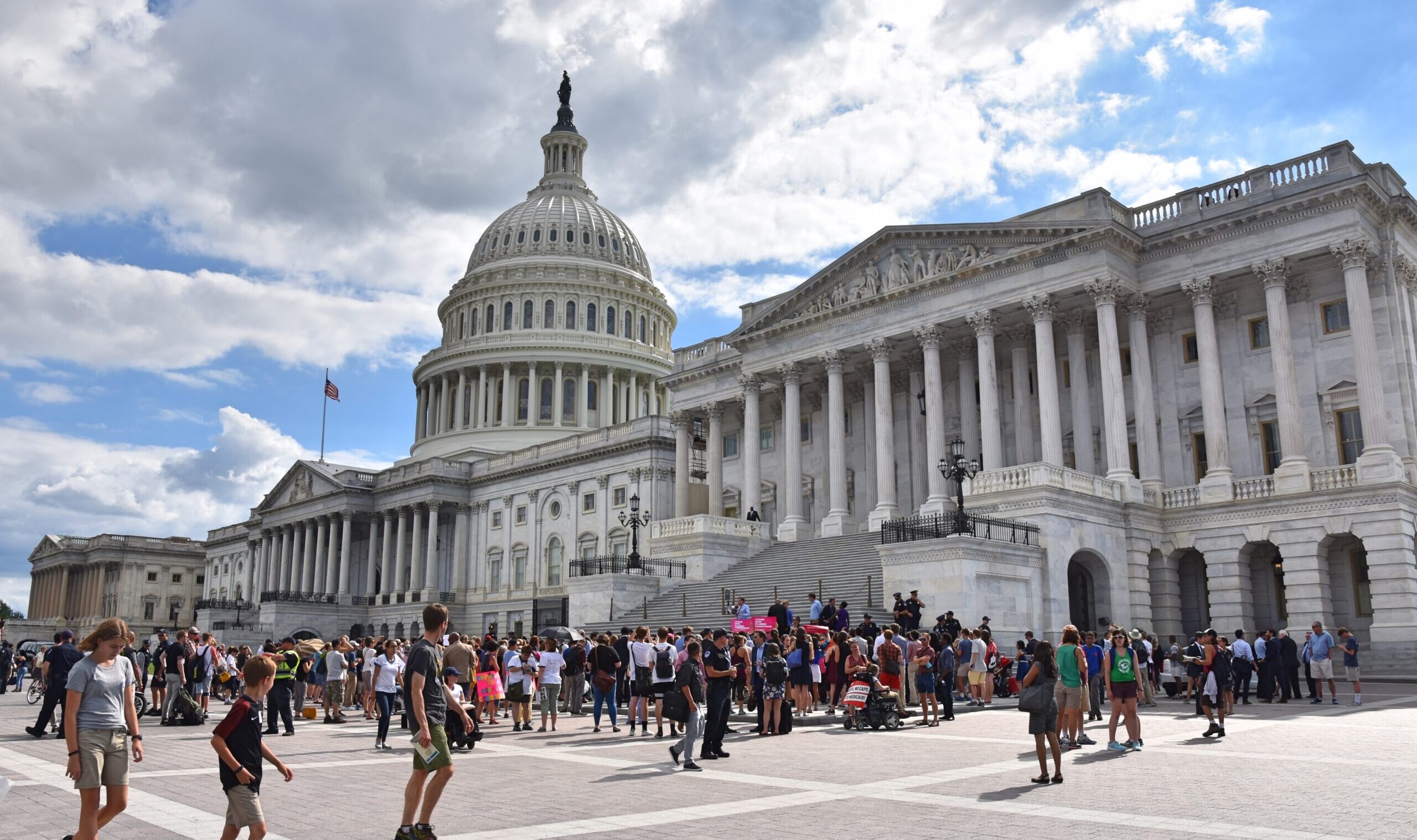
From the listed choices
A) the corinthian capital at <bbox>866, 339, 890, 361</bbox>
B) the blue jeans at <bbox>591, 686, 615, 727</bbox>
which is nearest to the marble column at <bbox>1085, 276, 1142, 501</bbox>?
the corinthian capital at <bbox>866, 339, 890, 361</bbox>

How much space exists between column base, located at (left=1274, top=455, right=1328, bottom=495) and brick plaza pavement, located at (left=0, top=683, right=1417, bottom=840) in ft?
58.8

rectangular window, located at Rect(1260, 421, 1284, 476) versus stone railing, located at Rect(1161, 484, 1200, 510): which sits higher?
rectangular window, located at Rect(1260, 421, 1284, 476)

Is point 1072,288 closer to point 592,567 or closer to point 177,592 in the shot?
point 592,567

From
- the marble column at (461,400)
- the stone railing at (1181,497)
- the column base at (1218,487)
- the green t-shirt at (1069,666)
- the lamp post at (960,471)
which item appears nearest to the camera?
the green t-shirt at (1069,666)

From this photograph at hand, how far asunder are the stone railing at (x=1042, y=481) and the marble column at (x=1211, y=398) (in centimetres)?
320

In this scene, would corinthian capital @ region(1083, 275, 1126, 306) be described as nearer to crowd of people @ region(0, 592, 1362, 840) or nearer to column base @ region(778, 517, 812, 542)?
crowd of people @ region(0, 592, 1362, 840)

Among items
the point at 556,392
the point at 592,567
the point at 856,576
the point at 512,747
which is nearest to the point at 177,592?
the point at 556,392

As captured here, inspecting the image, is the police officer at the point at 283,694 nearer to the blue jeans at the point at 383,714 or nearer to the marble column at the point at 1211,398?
the blue jeans at the point at 383,714

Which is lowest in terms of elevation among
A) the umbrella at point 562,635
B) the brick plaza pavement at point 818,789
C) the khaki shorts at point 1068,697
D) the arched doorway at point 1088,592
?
the brick plaza pavement at point 818,789

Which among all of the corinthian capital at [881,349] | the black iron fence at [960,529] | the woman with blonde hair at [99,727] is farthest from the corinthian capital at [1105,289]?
the woman with blonde hair at [99,727]

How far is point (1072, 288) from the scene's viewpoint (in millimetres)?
42969

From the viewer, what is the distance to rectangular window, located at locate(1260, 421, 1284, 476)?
4144 cm

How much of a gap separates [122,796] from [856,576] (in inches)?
1241

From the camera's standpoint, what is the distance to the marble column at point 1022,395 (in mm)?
47219
